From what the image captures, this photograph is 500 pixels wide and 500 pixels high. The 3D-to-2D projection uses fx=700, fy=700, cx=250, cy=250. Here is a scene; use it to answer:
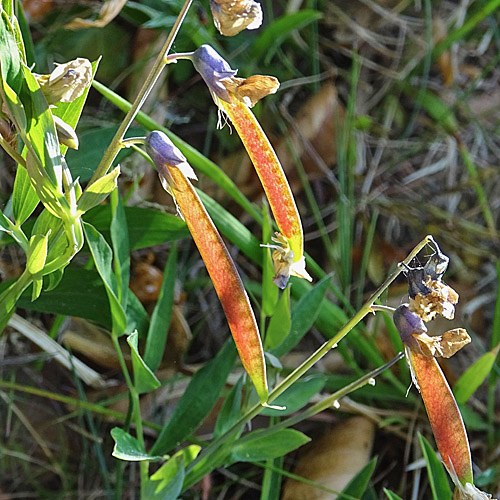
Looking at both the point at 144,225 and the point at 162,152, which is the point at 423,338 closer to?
the point at 162,152

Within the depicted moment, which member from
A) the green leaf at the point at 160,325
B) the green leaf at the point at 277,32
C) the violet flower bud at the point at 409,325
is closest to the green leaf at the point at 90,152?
the green leaf at the point at 160,325

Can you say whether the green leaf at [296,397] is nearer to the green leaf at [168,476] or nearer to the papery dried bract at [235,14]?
the green leaf at [168,476]

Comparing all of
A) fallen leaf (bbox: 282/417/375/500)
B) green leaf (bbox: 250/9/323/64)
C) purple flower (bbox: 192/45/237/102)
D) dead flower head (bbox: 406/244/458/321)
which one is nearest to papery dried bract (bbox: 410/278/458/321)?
dead flower head (bbox: 406/244/458/321)

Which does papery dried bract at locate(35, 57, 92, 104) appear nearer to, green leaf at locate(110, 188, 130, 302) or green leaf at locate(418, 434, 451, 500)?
green leaf at locate(110, 188, 130, 302)

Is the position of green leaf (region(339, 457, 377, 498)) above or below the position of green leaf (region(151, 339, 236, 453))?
below

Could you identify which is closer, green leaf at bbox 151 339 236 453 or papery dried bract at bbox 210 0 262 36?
papery dried bract at bbox 210 0 262 36

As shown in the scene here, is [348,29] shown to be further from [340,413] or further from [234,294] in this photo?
[234,294]
